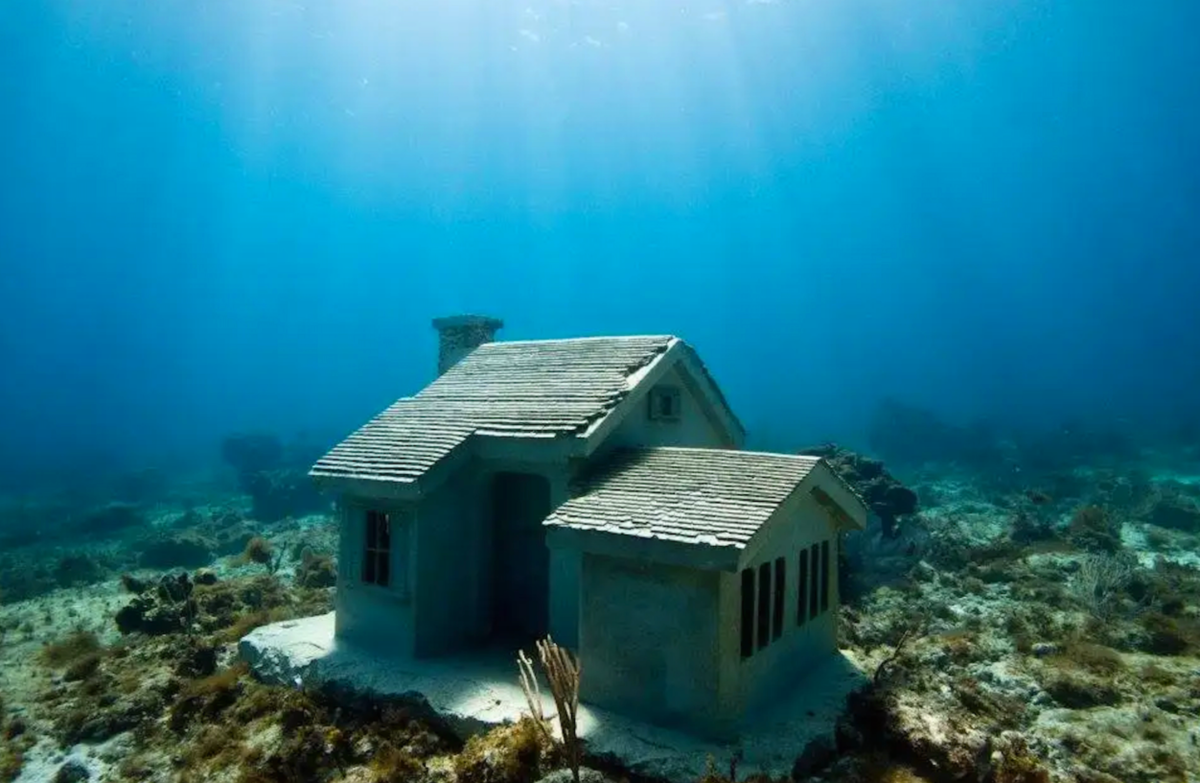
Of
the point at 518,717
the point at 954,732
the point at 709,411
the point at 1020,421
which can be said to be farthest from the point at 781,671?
the point at 1020,421

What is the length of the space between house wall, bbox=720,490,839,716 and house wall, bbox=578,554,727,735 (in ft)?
0.90

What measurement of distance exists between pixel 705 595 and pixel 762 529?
3.99ft

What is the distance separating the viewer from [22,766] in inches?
451

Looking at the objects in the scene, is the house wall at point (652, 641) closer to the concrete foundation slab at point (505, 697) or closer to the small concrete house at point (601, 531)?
the small concrete house at point (601, 531)

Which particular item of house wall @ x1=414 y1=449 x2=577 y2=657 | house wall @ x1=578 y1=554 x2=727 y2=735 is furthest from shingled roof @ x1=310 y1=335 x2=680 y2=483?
house wall @ x1=578 y1=554 x2=727 y2=735

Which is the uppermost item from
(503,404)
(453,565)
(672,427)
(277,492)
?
(503,404)

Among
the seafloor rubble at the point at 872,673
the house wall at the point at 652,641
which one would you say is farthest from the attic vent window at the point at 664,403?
the seafloor rubble at the point at 872,673

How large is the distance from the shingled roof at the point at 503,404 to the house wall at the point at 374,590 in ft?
2.58

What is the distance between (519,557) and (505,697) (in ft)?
10.6

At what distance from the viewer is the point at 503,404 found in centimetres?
1380

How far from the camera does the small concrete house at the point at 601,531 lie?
9344mm

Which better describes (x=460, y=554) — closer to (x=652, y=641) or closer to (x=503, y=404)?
(x=503, y=404)

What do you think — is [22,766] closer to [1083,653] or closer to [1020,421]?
[1083,653]

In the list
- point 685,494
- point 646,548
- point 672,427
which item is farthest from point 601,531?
point 672,427
